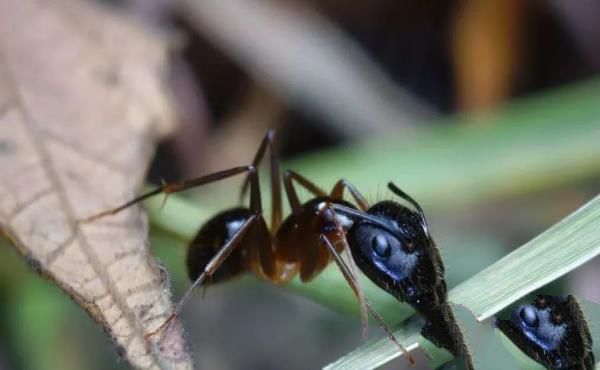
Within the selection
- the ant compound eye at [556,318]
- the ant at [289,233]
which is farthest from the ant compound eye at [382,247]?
the ant compound eye at [556,318]

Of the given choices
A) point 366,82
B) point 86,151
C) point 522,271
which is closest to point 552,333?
point 522,271

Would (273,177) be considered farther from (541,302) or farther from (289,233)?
(541,302)

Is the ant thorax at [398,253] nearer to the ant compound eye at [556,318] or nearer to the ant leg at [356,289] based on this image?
the ant leg at [356,289]

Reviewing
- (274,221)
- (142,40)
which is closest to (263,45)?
(142,40)

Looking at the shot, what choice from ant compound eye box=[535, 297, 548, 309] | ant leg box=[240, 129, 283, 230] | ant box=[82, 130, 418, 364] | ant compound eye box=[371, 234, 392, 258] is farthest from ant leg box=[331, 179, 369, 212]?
ant compound eye box=[535, 297, 548, 309]

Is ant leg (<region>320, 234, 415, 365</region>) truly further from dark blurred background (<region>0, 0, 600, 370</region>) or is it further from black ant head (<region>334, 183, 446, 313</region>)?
dark blurred background (<region>0, 0, 600, 370</region>)

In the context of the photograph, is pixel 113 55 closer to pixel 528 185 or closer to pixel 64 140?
pixel 64 140
